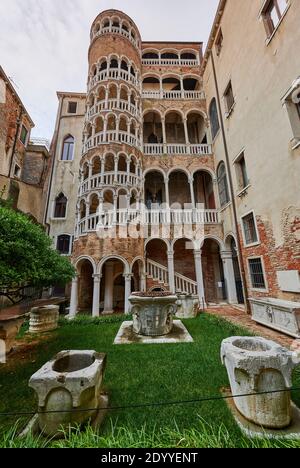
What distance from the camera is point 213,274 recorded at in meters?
14.6

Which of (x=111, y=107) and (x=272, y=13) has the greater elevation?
(x=111, y=107)

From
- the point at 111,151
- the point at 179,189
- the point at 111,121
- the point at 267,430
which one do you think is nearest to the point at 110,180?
the point at 111,151

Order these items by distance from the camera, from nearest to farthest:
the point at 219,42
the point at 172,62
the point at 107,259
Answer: the point at 107,259, the point at 219,42, the point at 172,62

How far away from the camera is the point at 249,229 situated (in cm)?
1030

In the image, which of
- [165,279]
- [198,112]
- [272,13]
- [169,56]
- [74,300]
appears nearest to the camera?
[272,13]

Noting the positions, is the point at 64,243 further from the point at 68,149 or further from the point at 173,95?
the point at 173,95

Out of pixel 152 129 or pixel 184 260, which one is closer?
pixel 184 260

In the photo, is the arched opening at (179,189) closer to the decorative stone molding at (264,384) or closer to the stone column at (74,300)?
the stone column at (74,300)

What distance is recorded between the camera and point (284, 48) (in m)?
7.32

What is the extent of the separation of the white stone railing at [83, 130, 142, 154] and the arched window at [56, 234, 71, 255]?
6951mm

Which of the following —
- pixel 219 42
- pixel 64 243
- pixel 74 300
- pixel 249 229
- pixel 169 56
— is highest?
pixel 169 56

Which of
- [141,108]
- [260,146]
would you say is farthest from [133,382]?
[141,108]

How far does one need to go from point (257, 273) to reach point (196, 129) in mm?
14045

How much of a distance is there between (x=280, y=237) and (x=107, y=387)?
25.4 ft
